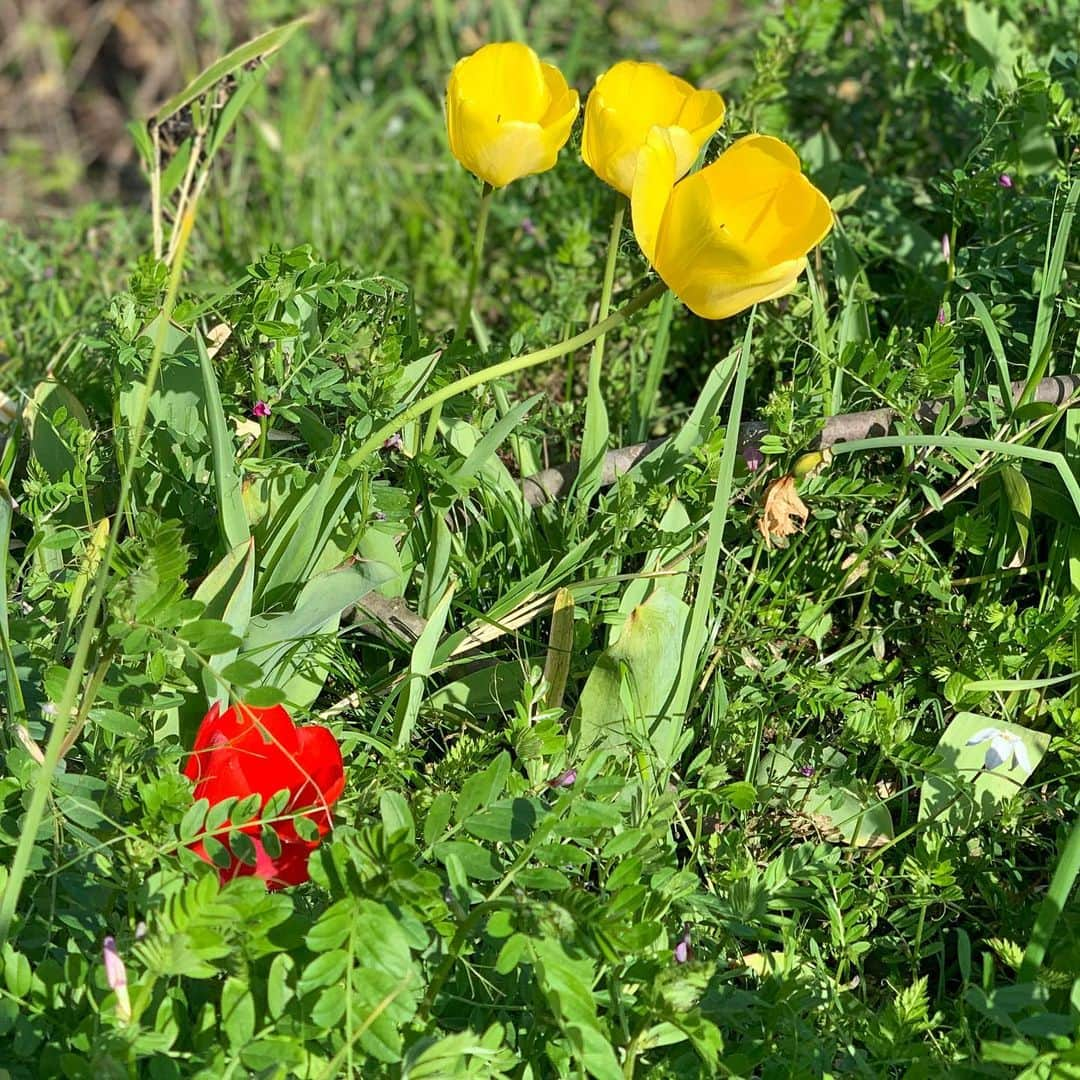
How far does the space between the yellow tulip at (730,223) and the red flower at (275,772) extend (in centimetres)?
65

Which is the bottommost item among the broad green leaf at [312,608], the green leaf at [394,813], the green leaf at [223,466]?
the green leaf at [394,813]

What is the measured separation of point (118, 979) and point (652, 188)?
0.97 m

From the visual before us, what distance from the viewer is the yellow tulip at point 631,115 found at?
5.12 ft

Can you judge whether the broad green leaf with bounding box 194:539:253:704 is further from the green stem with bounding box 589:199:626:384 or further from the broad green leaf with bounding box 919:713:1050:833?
the broad green leaf with bounding box 919:713:1050:833

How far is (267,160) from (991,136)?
1.93 m

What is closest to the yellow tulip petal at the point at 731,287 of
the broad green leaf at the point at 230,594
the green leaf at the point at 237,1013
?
the broad green leaf at the point at 230,594

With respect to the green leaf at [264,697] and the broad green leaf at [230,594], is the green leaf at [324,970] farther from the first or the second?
the broad green leaf at [230,594]

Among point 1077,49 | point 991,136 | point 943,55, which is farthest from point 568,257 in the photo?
point 1077,49

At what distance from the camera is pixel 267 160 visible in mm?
3244

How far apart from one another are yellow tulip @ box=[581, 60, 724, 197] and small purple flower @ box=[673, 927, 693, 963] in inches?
35.2

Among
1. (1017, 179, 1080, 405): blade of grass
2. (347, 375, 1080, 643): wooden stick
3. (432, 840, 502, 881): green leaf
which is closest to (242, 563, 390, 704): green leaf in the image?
(347, 375, 1080, 643): wooden stick

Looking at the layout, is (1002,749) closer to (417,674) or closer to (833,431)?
(833,431)

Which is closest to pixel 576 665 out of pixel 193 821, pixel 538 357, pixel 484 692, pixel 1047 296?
pixel 484 692

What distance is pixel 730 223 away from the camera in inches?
58.2
